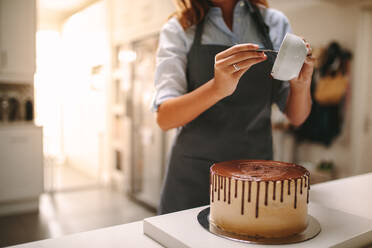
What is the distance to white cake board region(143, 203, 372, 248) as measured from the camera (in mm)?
563

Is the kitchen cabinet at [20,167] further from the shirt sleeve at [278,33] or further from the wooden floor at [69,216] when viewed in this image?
the shirt sleeve at [278,33]

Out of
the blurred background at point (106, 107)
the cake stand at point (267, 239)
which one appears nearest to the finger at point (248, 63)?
the cake stand at point (267, 239)

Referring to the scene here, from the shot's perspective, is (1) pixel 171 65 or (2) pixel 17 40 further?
(2) pixel 17 40

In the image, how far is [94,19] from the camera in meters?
3.98

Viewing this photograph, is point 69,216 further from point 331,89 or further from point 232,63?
point 232,63

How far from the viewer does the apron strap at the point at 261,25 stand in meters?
1.05

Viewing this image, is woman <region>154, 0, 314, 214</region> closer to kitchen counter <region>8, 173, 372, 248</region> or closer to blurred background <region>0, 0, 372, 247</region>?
kitchen counter <region>8, 173, 372, 248</region>

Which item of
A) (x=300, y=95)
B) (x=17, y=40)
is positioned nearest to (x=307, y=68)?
(x=300, y=95)

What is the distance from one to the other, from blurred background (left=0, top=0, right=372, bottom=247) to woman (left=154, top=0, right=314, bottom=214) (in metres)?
1.81

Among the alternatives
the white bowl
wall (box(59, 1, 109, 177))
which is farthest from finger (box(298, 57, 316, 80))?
wall (box(59, 1, 109, 177))

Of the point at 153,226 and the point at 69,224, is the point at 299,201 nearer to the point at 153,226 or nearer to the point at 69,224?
the point at 153,226

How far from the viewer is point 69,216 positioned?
304cm

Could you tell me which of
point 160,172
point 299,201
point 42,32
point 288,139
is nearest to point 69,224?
point 160,172

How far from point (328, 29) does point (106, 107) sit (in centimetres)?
247
